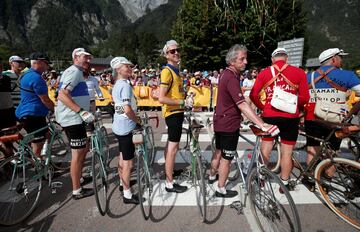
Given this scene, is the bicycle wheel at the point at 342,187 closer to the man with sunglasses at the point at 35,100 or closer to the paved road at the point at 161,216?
the paved road at the point at 161,216

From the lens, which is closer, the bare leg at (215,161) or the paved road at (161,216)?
→ the paved road at (161,216)

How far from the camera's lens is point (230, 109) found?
11.0ft

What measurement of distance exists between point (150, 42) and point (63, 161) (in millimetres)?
120721

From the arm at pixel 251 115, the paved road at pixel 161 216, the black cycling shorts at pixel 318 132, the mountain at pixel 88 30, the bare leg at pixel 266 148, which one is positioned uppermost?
the mountain at pixel 88 30

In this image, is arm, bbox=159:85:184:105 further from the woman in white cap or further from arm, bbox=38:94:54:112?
arm, bbox=38:94:54:112

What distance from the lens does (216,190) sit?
3791 mm

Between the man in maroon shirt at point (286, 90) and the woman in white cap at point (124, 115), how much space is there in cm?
180

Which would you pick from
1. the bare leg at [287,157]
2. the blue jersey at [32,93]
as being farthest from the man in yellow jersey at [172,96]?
the blue jersey at [32,93]

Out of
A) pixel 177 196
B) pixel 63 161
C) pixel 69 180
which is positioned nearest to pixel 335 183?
pixel 177 196

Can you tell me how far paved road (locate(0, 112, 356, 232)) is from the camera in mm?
3100

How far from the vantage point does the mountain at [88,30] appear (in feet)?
381

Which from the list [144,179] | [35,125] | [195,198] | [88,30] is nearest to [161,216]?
[144,179]

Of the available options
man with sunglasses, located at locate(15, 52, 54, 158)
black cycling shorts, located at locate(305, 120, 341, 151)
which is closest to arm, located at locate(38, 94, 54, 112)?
man with sunglasses, located at locate(15, 52, 54, 158)

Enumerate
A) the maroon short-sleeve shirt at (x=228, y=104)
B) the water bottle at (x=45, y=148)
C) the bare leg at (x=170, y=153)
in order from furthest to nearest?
the water bottle at (x=45, y=148), the bare leg at (x=170, y=153), the maroon short-sleeve shirt at (x=228, y=104)
